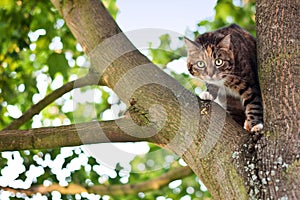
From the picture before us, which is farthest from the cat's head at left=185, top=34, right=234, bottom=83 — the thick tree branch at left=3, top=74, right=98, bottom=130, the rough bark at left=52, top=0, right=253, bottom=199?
the thick tree branch at left=3, top=74, right=98, bottom=130

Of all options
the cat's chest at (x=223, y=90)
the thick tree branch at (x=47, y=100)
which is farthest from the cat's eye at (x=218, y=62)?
the thick tree branch at (x=47, y=100)

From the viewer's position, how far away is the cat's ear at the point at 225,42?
3462 millimetres

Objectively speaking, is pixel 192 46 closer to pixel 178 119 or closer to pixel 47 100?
pixel 47 100

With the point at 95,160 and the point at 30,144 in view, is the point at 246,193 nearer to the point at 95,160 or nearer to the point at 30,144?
the point at 30,144

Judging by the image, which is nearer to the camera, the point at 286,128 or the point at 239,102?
the point at 286,128

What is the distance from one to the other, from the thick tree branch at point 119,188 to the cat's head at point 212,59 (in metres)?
0.72

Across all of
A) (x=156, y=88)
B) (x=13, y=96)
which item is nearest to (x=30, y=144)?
(x=156, y=88)

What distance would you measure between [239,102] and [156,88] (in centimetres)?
95

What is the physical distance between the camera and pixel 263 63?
268 centimetres

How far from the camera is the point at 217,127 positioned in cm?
255

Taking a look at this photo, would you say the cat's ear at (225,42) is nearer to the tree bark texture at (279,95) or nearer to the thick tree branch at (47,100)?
the tree bark texture at (279,95)

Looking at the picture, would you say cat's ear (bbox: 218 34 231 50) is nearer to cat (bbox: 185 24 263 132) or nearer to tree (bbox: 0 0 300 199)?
cat (bbox: 185 24 263 132)

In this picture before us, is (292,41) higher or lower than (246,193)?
higher

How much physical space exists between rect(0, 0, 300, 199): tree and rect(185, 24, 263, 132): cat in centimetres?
61
